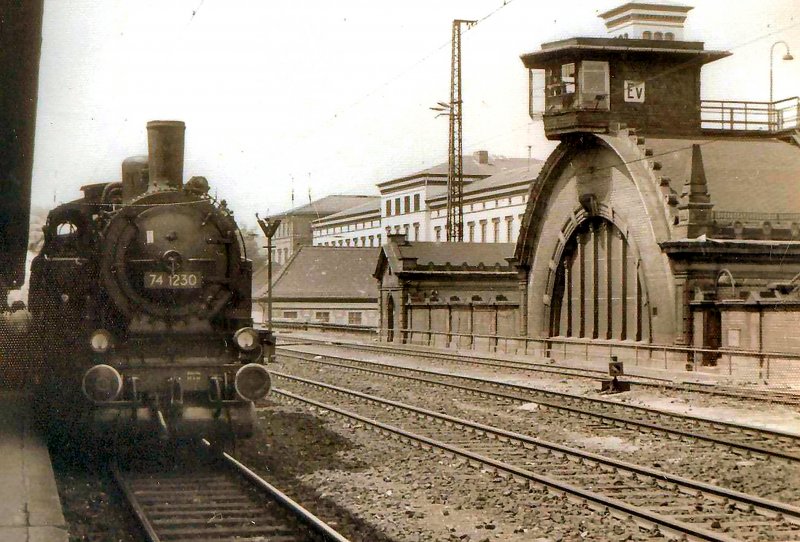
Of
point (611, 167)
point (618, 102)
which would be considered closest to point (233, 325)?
point (611, 167)

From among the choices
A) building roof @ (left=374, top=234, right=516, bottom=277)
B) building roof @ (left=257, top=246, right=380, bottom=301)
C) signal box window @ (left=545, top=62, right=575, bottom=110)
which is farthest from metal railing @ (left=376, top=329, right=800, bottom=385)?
building roof @ (left=257, top=246, right=380, bottom=301)

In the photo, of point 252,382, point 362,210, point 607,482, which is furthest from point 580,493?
point 362,210

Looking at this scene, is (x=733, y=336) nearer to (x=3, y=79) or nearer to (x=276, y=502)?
(x=276, y=502)

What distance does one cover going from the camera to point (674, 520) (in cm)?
904

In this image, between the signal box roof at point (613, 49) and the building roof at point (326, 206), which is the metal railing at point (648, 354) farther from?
the building roof at point (326, 206)

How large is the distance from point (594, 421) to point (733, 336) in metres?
12.0

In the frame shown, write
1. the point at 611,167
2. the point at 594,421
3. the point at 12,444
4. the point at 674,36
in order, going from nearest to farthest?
1. the point at 12,444
2. the point at 594,421
3. the point at 611,167
4. the point at 674,36

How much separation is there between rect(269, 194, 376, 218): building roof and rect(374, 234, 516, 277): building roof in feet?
137

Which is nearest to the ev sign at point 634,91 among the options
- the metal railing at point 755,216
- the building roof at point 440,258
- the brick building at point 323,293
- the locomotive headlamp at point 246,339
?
the metal railing at point 755,216

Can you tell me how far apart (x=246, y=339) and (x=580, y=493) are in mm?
4562

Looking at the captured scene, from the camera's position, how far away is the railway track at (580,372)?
758 inches

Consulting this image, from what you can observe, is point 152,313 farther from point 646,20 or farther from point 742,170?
point 646,20

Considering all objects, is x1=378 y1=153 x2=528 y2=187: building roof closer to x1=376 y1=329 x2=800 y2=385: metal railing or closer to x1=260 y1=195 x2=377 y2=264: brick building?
x1=260 y1=195 x2=377 y2=264: brick building

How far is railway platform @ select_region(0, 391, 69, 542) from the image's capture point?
25.6ft
